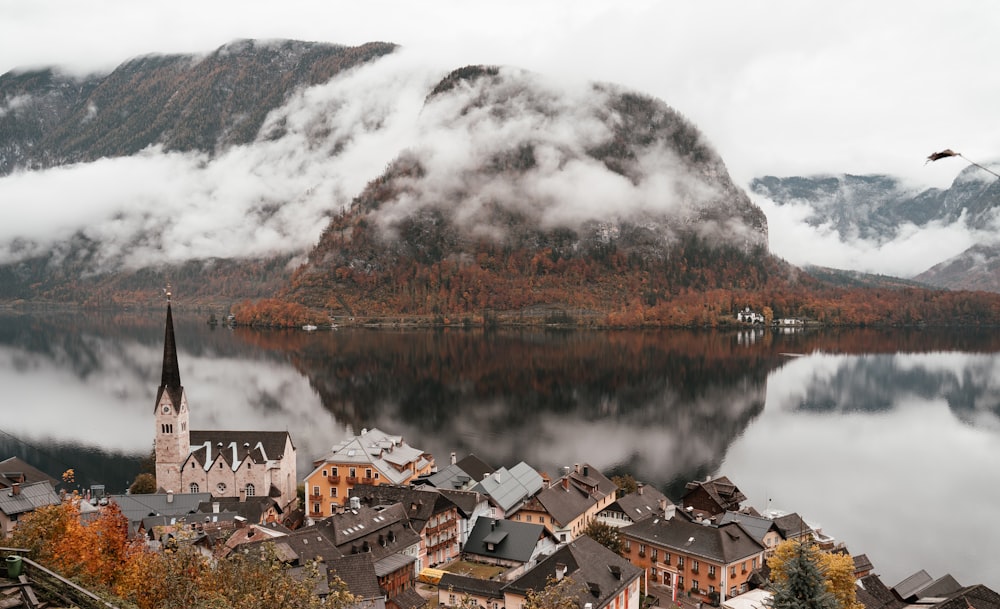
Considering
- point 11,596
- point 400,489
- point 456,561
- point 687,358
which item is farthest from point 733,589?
point 687,358

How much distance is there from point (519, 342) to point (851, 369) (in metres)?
68.3

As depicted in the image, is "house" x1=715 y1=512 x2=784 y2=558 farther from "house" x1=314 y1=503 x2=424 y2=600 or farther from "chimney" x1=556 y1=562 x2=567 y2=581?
"house" x1=314 y1=503 x2=424 y2=600

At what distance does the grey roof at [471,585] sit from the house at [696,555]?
11.0 m

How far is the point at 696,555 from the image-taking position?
4000cm

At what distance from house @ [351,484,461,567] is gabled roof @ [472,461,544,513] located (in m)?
4.72

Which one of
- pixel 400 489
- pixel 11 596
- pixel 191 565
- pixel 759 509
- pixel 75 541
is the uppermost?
pixel 11 596

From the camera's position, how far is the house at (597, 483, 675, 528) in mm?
48188

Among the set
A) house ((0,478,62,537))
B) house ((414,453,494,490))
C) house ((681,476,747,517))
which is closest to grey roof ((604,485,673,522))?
house ((681,476,747,517))

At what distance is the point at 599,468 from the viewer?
221 ft

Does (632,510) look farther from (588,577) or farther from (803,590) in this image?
(803,590)

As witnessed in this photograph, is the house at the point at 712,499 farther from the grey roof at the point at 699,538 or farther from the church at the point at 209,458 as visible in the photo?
the church at the point at 209,458

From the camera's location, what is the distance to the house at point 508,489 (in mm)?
48219

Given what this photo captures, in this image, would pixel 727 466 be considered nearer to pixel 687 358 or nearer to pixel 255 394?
pixel 255 394

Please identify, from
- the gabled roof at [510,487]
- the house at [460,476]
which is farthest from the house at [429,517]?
the house at [460,476]
